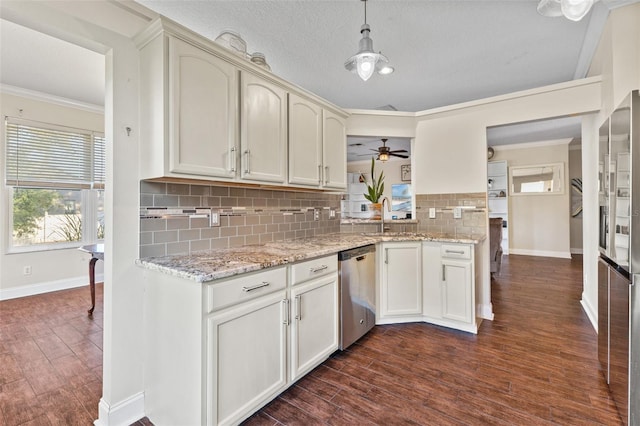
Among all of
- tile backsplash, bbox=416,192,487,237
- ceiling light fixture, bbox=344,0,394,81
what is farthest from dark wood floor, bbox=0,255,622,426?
ceiling light fixture, bbox=344,0,394,81

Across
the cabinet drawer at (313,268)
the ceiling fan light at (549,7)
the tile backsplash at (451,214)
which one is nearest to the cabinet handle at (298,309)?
the cabinet drawer at (313,268)

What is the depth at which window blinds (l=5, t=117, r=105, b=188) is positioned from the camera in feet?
12.9

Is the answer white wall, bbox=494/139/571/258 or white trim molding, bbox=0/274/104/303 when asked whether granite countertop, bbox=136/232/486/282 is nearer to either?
white trim molding, bbox=0/274/104/303

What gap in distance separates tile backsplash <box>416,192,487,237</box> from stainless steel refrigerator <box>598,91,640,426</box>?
1.29m

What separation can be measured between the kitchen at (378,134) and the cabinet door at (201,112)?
31cm

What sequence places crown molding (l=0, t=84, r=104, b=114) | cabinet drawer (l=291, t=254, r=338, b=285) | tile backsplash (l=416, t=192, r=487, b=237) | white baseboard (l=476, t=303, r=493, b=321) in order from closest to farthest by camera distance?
cabinet drawer (l=291, t=254, r=338, b=285)
white baseboard (l=476, t=303, r=493, b=321)
tile backsplash (l=416, t=192, r=487, b=237)
crown molding (l=0, t=84, r=104, b=114)

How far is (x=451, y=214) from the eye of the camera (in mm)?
3457

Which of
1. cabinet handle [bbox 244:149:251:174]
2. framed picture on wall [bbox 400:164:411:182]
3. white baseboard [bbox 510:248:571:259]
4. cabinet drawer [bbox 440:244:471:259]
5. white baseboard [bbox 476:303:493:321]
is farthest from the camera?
framed picture on wall [bbox 400:164:411:182]

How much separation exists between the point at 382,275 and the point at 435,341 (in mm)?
724

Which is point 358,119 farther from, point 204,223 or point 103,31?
point 103,31

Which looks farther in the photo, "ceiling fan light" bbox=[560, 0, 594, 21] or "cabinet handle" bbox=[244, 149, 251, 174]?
"cabinet handle" bbox=[244, 149, 251, 174]

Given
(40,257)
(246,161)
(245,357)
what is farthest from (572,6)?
(40,257)

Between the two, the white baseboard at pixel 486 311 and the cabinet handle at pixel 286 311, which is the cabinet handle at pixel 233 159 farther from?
the white baseboard at pixel 486 311

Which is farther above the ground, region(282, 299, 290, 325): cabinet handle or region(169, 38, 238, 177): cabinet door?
region(169, 38, 238, 177): cabinet door
